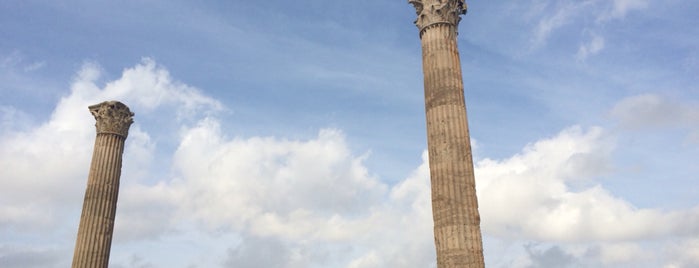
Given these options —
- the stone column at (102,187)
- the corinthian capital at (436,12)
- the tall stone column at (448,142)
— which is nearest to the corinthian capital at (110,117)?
the stone column at (102,187)

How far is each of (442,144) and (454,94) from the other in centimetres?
165

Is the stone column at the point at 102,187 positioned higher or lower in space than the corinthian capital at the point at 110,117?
lower

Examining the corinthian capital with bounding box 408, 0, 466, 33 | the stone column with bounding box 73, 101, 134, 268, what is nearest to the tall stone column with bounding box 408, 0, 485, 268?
the corinthian capital with bounding box 408, 0, 466, 33

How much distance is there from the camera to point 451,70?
1770cm

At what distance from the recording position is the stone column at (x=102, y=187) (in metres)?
23.7

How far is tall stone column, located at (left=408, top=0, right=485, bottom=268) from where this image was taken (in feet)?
52.0

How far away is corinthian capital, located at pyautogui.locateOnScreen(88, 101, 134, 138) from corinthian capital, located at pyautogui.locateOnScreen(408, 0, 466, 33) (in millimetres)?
15261

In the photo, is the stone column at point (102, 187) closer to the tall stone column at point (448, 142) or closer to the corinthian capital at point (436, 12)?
the tall stone column at point (448, 142)

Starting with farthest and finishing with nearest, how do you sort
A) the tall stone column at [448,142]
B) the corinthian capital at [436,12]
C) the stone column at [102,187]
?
the stone column at [102,187] < the corinthian capital at [436,12] < the tall stone column at [448,142]

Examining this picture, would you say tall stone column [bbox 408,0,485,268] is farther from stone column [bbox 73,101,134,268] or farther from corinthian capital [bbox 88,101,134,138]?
corinthian capital [bbox 88,101,134,138]

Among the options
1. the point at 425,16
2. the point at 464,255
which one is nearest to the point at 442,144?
the point at 464,255

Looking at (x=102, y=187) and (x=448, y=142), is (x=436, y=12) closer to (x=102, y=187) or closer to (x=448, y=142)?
(x=448, y=142)

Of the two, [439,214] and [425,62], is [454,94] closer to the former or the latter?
[425,62]

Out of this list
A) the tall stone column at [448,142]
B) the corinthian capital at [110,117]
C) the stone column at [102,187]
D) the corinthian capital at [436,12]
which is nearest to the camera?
the tall stone column at [448,142]
